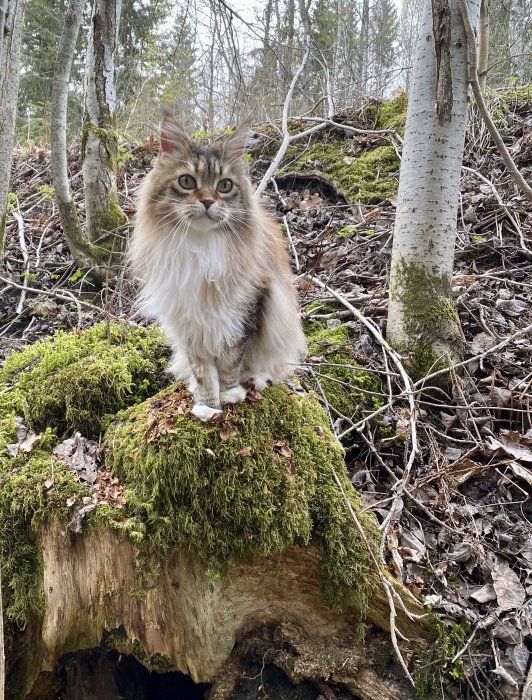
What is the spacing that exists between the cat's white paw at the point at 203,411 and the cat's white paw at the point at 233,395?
0.34 ft

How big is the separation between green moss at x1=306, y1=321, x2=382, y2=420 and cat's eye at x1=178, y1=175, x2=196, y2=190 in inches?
61.4

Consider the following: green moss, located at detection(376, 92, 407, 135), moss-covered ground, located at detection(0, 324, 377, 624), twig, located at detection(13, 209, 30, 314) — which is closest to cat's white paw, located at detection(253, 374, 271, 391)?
moss-covered ground, located at detection(0, 324, 377, 624)

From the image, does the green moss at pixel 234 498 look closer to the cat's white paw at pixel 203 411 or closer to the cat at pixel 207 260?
the cat's white paw at pixel 203 411

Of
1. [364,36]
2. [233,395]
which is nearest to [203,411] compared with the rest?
[233,395]

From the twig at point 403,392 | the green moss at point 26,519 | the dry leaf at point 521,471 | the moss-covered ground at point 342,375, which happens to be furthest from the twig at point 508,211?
the green moss at point 26,519

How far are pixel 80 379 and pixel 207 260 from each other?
1.18 metres

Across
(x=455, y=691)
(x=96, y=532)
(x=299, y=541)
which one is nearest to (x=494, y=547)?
(x=455, y=691)

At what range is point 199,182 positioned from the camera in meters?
2.45

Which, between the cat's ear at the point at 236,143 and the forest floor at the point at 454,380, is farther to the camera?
the cat's ear at the point at 236,143

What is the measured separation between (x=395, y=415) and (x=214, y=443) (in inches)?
60.0

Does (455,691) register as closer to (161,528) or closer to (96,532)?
(161,528)

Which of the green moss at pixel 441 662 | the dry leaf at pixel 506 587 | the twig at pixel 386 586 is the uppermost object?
the twig at pixel 386 586

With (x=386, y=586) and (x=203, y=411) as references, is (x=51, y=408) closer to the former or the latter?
(x=203, y=411)

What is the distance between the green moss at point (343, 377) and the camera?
3412 mm
